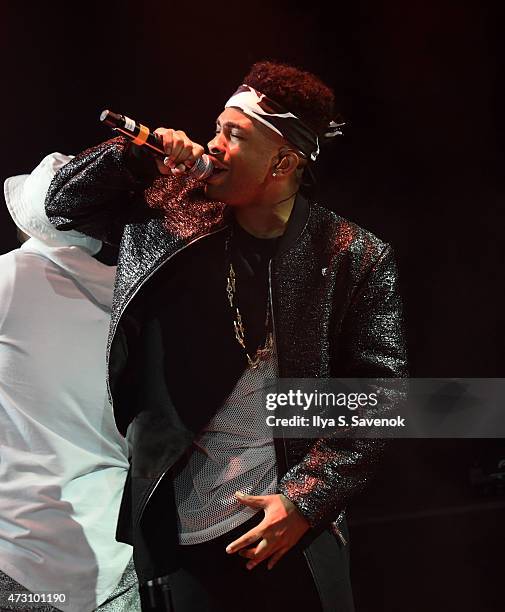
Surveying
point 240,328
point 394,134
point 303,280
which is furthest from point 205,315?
point 394,134

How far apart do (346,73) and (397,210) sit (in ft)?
1.13

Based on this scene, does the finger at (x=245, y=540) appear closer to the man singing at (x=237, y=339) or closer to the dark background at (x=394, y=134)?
the man singing at (x=237, y=339)

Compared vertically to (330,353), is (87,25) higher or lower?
higher

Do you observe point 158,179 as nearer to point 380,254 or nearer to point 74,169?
point 74,169

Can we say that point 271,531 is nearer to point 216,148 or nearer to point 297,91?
point 216,148

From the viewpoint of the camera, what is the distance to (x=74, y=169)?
1.57 metres

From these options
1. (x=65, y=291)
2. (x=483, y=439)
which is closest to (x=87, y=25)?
(x=65, y=291)

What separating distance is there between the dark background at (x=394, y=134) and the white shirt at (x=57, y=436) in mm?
307

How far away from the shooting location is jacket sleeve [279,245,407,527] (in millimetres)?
1462

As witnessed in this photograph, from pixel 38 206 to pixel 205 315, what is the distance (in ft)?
1.28

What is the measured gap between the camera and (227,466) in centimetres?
154

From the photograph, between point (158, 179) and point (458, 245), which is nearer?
point (158, 179)

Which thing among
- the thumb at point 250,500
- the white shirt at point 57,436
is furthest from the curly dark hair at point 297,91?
the thumb at point 250,500

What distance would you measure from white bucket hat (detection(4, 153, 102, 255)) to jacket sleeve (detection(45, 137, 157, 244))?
0.05 meters
